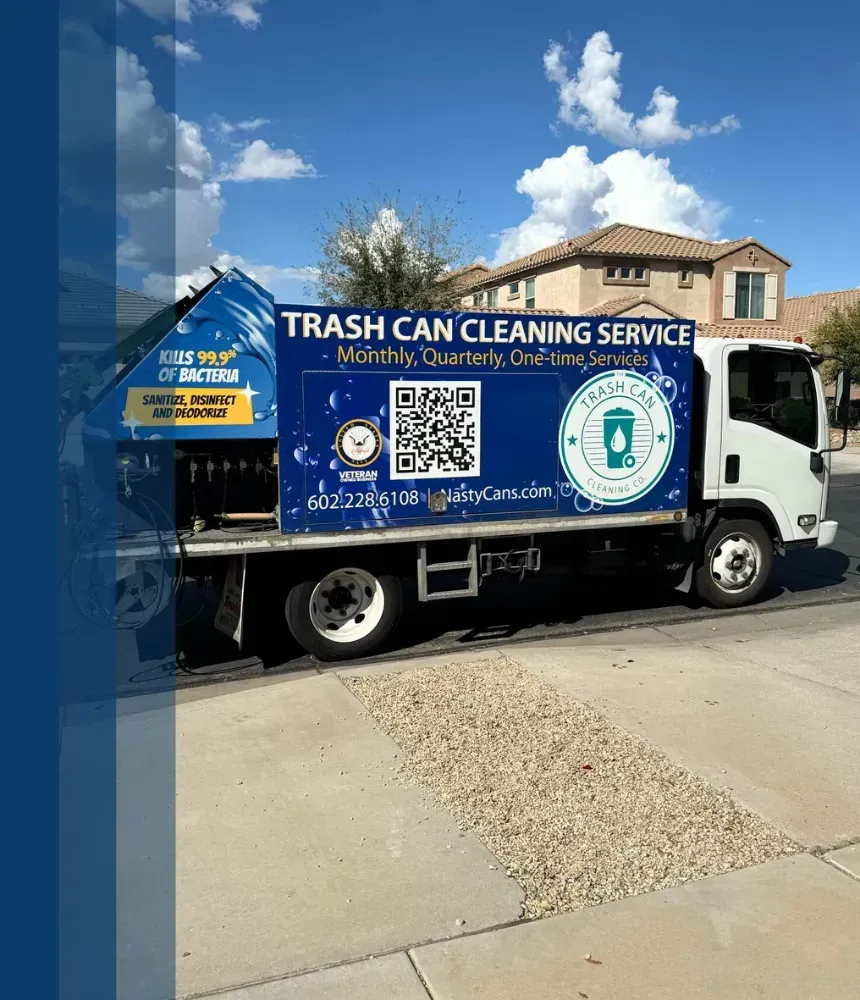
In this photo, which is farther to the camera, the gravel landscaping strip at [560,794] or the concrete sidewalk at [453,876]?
the gravel landscaping strip at [560,794]

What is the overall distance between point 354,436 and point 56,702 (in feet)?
18.3

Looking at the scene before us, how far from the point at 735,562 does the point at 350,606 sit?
4.03 metres

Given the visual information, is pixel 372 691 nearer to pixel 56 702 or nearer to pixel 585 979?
pixel 585 979

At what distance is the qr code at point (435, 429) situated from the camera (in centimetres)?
693

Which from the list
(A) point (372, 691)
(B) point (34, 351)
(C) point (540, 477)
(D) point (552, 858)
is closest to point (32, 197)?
(B) point (34, 351)

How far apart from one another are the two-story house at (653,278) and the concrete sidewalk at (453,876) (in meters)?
33.9

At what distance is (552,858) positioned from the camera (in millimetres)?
3994

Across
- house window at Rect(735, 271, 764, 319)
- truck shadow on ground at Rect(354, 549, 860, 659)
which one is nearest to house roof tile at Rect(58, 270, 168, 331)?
truck shadow on ground at Rect(354, 549, 860, 659)

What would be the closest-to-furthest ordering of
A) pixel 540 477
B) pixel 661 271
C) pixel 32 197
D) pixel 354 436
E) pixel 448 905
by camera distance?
pixel 32 197, pixel 448 905, pixel 354 436, pixel 540 477, pixel 661 271

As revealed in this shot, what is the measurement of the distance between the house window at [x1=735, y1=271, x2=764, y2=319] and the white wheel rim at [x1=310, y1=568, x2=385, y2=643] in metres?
41.0

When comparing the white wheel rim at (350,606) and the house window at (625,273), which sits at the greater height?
the house window at (625,273)

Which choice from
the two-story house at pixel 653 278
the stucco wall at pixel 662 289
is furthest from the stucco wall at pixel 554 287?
the stucco wall at pixel 662 289

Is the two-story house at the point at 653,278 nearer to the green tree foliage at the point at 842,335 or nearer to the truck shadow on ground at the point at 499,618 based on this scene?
the green tree foliage at the point at 842,335

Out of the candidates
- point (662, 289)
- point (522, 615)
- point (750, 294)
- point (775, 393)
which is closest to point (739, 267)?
point (750, 294)
